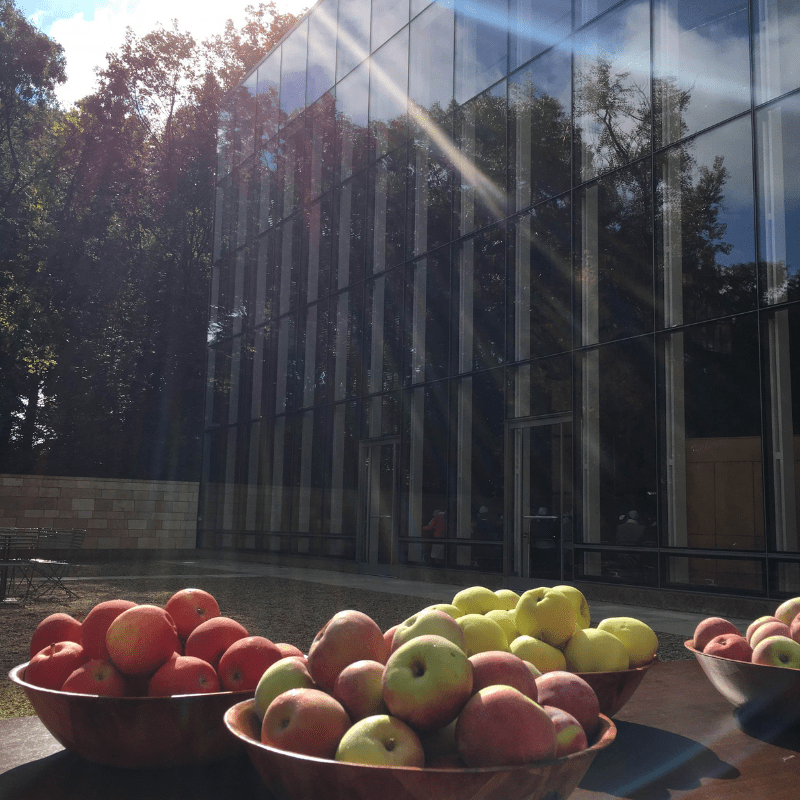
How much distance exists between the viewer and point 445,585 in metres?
14.2

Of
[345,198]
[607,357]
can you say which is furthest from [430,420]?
[345,198]

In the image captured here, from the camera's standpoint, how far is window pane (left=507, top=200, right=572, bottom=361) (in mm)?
12852

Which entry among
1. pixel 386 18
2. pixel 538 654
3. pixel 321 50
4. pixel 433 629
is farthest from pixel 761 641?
pixel 321 50

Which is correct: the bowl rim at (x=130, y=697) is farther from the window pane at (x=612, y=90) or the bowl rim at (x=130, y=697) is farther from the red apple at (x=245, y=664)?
the window pane at (x=612, y=90)

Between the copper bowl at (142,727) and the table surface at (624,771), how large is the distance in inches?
1.1

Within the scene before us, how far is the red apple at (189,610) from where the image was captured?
1414 mm

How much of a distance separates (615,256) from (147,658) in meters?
11.6

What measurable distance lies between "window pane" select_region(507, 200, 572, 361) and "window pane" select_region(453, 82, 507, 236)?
884 mm

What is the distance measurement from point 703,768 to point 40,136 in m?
31.8

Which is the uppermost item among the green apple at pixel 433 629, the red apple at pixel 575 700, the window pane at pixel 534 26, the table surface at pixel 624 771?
the window pane at pixel 534 26

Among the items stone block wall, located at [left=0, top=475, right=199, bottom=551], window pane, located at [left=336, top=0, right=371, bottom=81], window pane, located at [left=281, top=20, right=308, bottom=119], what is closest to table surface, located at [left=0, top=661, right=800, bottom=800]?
window pane, located at [left=336, top=0, right=371, bottom=81]

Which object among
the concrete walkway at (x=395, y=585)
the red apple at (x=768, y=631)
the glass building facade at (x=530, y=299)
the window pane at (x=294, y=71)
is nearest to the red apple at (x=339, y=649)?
the red apple at (x=768, y=631)

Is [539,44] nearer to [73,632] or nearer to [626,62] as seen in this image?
[626,62]

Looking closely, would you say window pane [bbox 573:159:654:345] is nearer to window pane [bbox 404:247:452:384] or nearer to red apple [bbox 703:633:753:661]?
window pane [bbox 404:247:452:384]
